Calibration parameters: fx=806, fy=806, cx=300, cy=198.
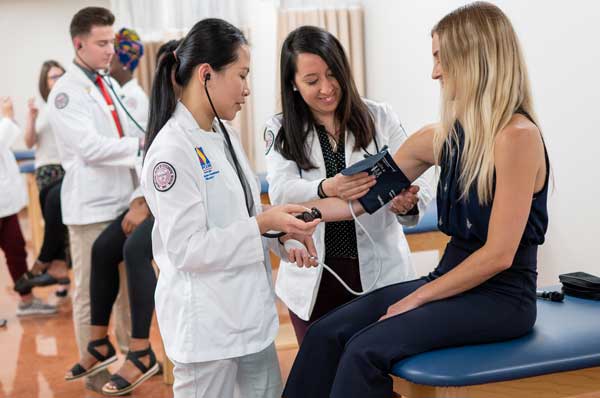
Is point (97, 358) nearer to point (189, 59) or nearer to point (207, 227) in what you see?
point (207, 227)

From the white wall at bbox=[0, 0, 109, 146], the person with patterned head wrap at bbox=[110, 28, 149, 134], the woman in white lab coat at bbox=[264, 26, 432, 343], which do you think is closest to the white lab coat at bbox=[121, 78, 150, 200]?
the person with patterned head wrap at bbox=[110, 28, 149, 134]

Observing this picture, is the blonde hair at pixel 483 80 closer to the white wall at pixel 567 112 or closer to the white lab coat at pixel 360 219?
the white lab coat at pixel 360 219

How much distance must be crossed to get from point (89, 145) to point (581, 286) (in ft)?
6.42

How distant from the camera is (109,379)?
10.9 ft

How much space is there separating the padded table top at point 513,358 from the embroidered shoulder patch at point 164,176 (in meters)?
0.65

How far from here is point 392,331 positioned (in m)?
1.75

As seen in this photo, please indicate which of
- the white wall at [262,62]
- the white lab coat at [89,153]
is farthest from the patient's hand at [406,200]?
the white wall at [262,62]

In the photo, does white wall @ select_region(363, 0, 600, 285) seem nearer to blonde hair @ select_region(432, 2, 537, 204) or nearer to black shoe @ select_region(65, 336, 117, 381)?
blonde hair @ select_region(432, 2, 537, 204)

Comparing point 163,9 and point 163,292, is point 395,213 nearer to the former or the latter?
point 163,292

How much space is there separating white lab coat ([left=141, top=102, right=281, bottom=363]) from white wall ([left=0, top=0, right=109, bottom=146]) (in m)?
6.85

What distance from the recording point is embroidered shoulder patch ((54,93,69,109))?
3.26m

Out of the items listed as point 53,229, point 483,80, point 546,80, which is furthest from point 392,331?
point 53,229

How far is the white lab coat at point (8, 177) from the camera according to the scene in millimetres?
4517

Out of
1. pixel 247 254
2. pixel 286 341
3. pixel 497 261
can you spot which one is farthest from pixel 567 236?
pixel 247 254
